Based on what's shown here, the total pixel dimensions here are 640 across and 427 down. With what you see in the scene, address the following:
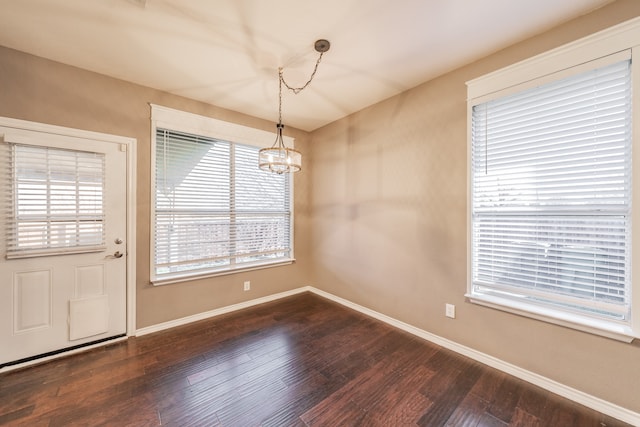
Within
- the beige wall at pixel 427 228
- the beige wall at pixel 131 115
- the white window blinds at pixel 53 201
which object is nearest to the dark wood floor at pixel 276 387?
the beige wall at pixel 427 228

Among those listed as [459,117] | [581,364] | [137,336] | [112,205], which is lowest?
[137,336]

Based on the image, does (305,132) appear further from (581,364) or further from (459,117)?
(581,364)

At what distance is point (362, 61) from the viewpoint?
230cm

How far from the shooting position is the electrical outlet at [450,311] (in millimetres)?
2381

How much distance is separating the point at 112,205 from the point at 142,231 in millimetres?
379

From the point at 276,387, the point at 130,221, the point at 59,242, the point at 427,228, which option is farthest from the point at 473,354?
the point at 59,242

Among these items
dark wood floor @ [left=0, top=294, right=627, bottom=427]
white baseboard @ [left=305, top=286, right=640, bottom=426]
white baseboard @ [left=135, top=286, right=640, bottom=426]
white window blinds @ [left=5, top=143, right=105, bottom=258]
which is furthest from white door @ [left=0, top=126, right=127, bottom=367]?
white baseboard @ [left=305, top=286, right=640, bottom=426]

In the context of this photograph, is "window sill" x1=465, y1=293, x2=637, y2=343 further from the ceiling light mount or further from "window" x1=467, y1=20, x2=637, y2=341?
the ceiling light mount

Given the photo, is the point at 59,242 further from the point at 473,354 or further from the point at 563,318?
the point at 563,318

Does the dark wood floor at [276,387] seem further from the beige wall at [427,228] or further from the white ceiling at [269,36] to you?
the white ceiling at [269,36]

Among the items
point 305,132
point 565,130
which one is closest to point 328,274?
point 305,132

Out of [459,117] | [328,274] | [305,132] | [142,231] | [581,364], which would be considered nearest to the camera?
[581,364]

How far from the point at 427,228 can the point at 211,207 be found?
262 centimetres

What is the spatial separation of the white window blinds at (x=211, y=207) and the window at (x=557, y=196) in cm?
266
